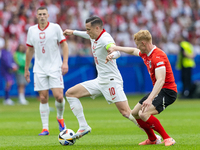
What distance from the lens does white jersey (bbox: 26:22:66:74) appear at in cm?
864

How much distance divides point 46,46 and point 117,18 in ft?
47.5

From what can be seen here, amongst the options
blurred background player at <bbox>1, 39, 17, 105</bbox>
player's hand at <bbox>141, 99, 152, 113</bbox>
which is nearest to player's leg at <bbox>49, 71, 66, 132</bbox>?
player's hand at <bbox>141, 99, 152, 113</bbox>

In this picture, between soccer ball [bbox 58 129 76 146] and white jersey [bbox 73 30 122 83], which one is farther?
white jersey [bbox 73 30 122 83]

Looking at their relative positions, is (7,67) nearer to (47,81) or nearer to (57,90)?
(47,81)

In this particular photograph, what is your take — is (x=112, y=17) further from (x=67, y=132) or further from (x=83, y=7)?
(x=67, y=132)

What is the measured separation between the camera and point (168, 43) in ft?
74.7

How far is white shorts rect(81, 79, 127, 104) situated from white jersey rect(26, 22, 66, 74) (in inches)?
65.7

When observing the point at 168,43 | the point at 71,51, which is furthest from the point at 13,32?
the point at 168,43

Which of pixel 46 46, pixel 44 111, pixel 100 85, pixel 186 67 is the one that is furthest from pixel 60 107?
pixel 186 67

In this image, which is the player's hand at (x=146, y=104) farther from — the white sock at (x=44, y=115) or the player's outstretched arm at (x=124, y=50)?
the white sock at (x=44, y=115)

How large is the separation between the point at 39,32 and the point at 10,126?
280 centimetres

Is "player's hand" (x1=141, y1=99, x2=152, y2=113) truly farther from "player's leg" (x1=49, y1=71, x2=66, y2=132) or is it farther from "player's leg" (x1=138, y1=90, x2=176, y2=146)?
"player's leg" (x1=49, y1=71, x2=66, y2=132)

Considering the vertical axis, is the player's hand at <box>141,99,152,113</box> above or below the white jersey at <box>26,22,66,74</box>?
below

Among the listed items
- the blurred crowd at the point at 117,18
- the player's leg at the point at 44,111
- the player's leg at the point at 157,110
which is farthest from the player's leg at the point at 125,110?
the blurred crowd at the point at 117,18
